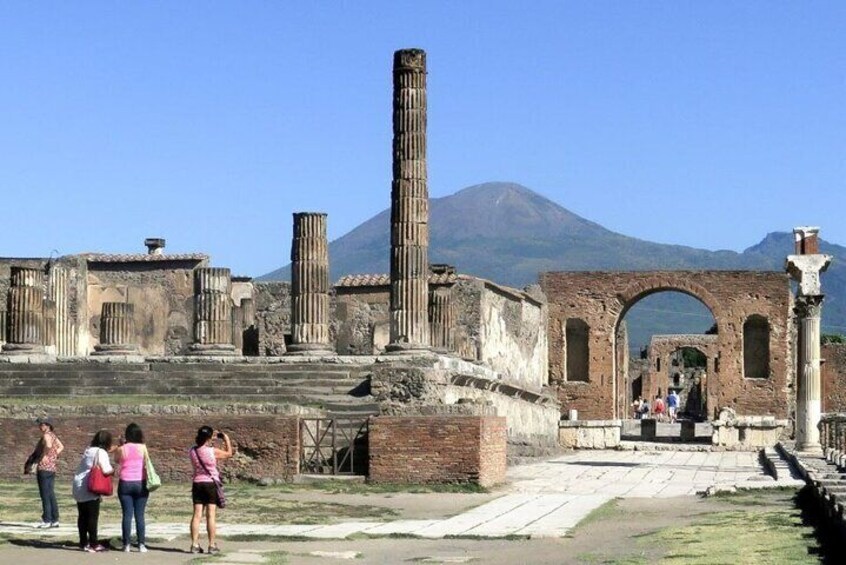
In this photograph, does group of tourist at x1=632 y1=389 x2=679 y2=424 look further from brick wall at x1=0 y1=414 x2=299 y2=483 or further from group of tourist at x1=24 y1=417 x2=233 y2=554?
group of tourist at x1=24 y1=417 x2=233 y2=554

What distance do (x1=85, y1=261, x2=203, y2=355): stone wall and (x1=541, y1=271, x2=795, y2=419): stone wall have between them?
35.7ft

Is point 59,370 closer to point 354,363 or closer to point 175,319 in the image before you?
point 354,363

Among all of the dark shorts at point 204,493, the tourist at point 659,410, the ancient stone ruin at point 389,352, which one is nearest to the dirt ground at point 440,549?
the dark shorts at point 204,493

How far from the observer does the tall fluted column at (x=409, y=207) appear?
2812 cm

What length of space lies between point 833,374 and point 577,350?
13963mm

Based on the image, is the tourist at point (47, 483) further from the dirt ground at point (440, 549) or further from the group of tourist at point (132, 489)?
the group of tourist at point (132, 489)

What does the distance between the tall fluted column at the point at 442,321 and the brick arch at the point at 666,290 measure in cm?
1639

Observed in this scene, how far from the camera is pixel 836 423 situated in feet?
87.8

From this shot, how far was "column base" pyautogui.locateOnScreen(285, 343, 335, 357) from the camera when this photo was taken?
95.7 ft

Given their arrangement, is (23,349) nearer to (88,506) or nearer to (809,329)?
(809,329)

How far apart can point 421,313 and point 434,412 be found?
6856 millimetres

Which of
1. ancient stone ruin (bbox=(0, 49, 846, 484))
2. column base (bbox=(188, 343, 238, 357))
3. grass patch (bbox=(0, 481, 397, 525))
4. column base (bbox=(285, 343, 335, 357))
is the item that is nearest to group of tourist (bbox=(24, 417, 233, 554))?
grass patch (bbox=(0, 481, 397, 525))

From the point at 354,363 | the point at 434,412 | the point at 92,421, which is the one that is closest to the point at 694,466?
the point at 354,363

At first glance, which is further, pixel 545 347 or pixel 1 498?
pixel 545 347
